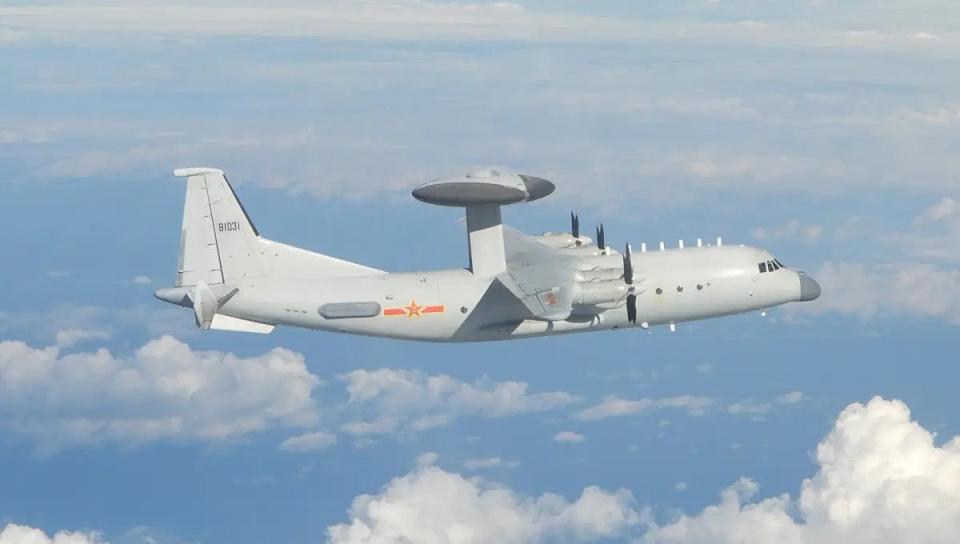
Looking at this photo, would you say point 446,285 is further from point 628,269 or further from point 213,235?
point 213,235

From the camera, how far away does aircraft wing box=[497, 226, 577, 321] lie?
68.4 metres

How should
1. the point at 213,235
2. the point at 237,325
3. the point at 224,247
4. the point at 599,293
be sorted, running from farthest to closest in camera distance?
the point at 237,325 < the point at 224,247 < the point at 213,235 < the point at 599,293

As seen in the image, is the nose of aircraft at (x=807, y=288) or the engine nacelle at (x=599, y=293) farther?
the nose of aircraft at (x=807, y=288)

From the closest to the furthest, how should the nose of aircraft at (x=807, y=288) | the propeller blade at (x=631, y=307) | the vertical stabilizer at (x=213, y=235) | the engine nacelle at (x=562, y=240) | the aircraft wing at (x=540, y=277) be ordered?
the aircraft wing at (x=540, y=277) → the propeller blade at (x=631, y=307) → the vertical stabilizer at (x=213, y=235) → the nose of aircraft at (x=807, y=288) → the engine nacelle at (x=562, y=240)

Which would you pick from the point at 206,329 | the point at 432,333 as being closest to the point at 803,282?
the point at 432,333

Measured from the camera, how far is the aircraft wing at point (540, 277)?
68375 mm

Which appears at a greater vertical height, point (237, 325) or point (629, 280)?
point (629, 280)

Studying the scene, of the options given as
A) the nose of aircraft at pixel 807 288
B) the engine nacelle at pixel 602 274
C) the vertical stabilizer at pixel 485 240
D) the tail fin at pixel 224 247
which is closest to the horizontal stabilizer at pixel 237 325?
the tail fin at pixel 224 247

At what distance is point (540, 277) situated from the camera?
70.5m

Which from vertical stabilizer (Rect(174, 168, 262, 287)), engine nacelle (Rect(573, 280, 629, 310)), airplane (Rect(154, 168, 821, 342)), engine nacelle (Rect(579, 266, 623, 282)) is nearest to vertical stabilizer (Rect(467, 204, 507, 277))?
airplane (Rect(154, 168, 821, 342))

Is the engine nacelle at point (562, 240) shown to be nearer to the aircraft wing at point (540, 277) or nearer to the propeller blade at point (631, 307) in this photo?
the aircraft wing at point (540, 277)

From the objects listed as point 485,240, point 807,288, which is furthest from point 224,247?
point 807,288

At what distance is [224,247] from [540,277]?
1412cm

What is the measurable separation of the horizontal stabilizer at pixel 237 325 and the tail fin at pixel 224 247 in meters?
1.63
